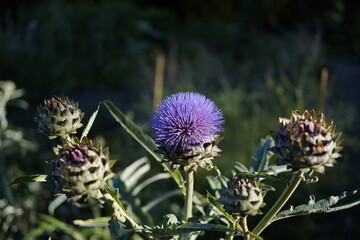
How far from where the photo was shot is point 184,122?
77cm

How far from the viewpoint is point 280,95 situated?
9.46ft

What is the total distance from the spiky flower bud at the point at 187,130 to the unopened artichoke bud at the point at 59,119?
130 mm

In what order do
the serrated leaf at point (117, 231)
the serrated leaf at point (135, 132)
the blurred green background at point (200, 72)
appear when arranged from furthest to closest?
the blurred green background at point (200, 72) < the serrated leaf at point (135, 132) < the serrated leaf at point (117, 231)

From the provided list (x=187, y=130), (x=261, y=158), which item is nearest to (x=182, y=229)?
(x=187, y=130)

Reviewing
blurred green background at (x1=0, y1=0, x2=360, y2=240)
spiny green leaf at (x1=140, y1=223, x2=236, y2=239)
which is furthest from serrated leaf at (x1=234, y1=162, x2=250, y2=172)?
blurred green background at (x1=0, y1=0, x2=360, y2=240)

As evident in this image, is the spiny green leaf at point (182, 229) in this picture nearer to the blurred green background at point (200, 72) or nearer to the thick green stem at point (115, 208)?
the thick green stem at point (115, 208)

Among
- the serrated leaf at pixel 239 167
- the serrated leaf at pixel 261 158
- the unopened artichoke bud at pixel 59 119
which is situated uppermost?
the serrated leaf at pixel 261 158

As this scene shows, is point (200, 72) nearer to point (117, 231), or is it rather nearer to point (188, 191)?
point (188, 191)

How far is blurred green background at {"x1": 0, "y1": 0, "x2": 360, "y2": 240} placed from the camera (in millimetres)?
2260

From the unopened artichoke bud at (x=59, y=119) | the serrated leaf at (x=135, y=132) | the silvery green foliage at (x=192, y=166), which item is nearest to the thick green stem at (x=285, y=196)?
the silvery green foliage at (x=192, y=166)

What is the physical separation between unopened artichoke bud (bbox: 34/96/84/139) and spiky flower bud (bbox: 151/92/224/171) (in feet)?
0.43

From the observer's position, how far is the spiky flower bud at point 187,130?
744 mm

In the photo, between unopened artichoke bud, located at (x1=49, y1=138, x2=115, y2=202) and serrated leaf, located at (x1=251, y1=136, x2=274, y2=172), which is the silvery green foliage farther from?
serrated leaf, located at (x1=251, y1=136, x2=274, y2=172)

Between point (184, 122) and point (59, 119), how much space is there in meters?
0.20
